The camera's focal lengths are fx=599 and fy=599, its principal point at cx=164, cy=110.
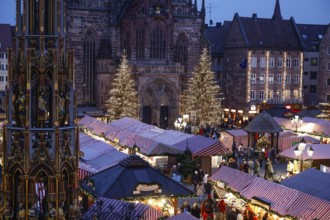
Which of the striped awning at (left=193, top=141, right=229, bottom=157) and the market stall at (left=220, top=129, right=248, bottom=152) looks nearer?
the striped awning at (left=193, top=141, right=229, bottom=157)

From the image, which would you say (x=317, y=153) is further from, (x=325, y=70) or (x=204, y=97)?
(x=325, y=70)

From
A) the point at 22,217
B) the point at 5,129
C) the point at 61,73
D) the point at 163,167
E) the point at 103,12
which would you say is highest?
the point at 103,12

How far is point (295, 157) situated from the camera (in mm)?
25578

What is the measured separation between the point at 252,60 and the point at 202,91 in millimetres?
12880

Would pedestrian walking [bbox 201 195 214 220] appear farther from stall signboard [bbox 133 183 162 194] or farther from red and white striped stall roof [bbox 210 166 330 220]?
stall signboard [bbox 133 183 162 194]

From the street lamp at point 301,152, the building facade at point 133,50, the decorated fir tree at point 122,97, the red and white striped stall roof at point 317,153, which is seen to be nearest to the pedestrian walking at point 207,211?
the street lamp at point 301,152

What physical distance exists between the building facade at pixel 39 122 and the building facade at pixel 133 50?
38173mm

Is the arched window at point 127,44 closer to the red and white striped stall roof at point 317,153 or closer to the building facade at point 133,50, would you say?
the building facade at point 133,50

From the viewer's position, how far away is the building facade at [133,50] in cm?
4850

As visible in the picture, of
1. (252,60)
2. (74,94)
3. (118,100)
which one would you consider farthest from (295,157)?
(252,60)

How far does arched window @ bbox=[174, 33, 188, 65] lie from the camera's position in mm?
52938

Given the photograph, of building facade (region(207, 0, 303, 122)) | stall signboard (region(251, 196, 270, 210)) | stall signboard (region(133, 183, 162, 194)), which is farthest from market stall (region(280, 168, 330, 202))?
building facade (region(207, 0, 303, 122))

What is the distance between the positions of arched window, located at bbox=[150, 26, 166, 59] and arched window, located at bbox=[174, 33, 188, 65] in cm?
320

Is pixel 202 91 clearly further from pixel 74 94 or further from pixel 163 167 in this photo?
pixel 74 94
